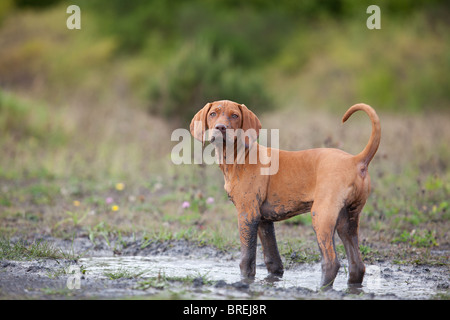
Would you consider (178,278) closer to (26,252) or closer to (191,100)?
(26,252)

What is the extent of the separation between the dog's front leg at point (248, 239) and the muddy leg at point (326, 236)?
62 cm

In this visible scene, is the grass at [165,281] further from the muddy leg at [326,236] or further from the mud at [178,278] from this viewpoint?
the muddy leg at [326,236]

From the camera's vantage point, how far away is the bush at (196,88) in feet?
45.7

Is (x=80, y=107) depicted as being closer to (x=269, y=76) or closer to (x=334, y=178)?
(x=334, y=178)

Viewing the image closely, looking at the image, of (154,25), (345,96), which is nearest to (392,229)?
(345,96)

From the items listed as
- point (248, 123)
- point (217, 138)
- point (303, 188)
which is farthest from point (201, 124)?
point (303, 188)

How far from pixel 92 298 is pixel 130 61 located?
2401cm

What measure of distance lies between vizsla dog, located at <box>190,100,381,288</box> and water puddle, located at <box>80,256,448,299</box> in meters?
0.27

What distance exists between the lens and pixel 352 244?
5.41 meters

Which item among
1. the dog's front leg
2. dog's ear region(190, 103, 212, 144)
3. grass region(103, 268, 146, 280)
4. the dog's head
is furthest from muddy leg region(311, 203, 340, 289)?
grass region(103, 268, 146, 280)

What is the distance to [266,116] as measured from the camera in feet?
48.5

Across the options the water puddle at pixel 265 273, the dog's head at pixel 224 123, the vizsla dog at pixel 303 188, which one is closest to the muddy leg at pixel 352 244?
the vizsla dog at pixel 303 188

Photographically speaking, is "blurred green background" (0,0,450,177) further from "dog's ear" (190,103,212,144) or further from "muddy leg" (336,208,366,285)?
"muddy leg" (336,208,366,285)
